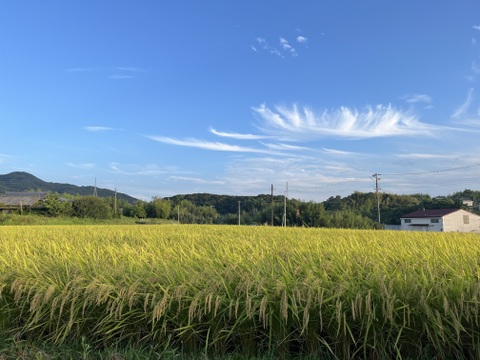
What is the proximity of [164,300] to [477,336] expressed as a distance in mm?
1956

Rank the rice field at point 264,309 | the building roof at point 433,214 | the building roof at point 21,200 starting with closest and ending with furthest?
the rice field at point 264,309 < the building roof at point 433,214 < the building roof at point 21,200

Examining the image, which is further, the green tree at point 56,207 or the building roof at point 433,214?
the building roof at point 433,214

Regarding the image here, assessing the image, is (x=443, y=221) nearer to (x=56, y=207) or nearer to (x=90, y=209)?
(x=90, y=209)

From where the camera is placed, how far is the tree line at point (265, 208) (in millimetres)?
41344

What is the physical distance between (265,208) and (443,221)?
2203 cm

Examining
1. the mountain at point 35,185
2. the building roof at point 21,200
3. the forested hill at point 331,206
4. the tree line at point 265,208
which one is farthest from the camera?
the mountain at point 35,185

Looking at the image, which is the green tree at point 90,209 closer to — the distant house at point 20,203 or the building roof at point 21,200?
the distant house at point 20,203

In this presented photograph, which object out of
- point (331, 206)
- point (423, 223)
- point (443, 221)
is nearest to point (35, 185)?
point (331, 206)

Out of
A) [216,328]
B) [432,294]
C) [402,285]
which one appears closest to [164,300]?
[216,328]

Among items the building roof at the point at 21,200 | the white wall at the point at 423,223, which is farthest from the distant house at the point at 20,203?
the white wall at the point at 423,223

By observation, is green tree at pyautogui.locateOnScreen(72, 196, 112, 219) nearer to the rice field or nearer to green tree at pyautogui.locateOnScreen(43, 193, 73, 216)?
green tree at pyautogui.locateOnScreen(43, 193, 73, 216)

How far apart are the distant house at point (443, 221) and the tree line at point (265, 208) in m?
4.33

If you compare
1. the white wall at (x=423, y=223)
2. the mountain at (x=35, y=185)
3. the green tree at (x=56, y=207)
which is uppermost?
the mountain at (x=35, y=185)

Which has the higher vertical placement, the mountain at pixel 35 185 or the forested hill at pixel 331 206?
the mountain at pixel 35 185
